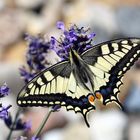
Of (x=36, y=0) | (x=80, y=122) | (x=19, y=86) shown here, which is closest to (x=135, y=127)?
(x=80, y=122)

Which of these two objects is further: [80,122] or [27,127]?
[80,122]

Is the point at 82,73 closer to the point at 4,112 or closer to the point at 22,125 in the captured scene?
the point at 4,112

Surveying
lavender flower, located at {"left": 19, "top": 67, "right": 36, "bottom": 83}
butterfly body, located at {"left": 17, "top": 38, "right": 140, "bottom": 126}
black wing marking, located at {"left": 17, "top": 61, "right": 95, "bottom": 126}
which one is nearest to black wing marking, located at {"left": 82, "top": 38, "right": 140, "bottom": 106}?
butterfly body, located at {"left": 17, "top": 38, "right": 140, "bottom": 126}

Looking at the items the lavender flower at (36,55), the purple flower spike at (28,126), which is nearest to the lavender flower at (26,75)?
the lavender flower at (36,55)

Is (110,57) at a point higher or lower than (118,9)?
higher

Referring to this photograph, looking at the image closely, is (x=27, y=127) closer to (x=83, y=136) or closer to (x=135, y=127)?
(x=83, y=136)

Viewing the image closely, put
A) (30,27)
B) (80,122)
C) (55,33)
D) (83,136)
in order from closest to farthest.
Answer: (83,136), (80,122), (55,33), (30,27)

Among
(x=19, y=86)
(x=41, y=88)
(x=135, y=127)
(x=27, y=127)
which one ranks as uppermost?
(x=41, y=88)

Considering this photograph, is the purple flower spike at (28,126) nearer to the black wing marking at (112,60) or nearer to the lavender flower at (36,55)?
the lavender flower at (36,55)
